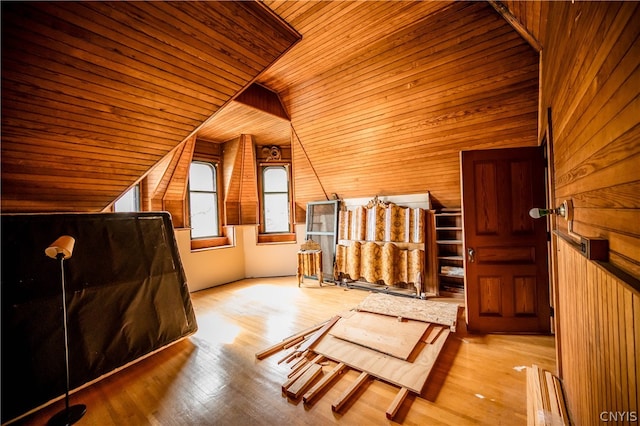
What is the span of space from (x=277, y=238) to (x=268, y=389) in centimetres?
438

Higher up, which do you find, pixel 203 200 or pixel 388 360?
pixel 203 200

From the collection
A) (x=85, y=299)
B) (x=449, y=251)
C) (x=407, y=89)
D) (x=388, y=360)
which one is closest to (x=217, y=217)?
(x=85, y=299)

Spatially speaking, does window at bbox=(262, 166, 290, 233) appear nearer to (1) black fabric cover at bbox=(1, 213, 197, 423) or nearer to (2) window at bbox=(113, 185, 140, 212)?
(2) window at bbox=(113, 185, 140, 212)

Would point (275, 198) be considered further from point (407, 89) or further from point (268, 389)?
point (268, 389)

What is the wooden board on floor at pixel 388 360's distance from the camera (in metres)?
2.21

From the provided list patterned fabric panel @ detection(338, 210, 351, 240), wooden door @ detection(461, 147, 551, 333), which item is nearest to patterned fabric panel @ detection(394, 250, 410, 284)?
patterned fabric panel @ detection(338, 210, 351, 240)

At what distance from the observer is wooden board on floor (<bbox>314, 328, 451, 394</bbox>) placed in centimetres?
221

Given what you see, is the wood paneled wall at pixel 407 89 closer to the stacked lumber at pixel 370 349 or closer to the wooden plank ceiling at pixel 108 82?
the wooden plank ceiling at pixel 108 82

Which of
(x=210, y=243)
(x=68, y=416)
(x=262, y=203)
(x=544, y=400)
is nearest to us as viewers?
(x=544, y=400)

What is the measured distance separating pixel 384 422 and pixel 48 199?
4377 millimetres

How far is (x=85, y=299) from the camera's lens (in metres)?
2.52

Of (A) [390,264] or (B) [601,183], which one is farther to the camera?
(A) [390,264]

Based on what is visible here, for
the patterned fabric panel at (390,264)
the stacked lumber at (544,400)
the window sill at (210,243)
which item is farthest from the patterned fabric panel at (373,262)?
the window sill at (210,243)

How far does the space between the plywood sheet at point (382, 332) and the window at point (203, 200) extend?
403 centimetres
